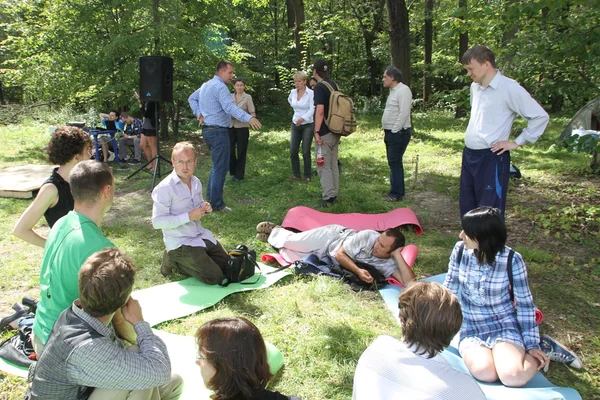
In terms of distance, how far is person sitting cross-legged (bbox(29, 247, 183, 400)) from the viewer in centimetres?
191

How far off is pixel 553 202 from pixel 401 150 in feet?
7.10

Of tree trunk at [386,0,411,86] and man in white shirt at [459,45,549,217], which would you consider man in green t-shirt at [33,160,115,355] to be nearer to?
man in white shirt at [459,45,549,217]

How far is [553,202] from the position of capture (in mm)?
6570

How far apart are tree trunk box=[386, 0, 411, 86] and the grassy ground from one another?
1825mm

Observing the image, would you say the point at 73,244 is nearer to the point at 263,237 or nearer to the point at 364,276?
the point at 364,276

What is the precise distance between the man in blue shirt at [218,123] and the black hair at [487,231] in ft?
12.2

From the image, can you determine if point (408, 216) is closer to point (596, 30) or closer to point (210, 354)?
point (596, 30)

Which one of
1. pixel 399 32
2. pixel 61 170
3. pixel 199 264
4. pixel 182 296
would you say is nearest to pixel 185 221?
pixel 199 264

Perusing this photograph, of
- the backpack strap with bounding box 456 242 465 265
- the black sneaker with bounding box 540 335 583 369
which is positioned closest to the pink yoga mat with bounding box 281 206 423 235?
the backpack strap with bounding box 456 242 465 265

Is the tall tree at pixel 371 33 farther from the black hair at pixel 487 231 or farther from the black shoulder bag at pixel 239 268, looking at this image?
the black hair at pixel 487 231

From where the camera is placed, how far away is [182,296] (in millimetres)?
3951

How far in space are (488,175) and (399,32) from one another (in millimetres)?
6478

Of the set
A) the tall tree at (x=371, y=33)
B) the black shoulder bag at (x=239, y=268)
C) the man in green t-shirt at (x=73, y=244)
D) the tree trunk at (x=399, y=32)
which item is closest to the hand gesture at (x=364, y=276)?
the black shoulder bag at (x=239, y=268)

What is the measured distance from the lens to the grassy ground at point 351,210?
3174 mm
